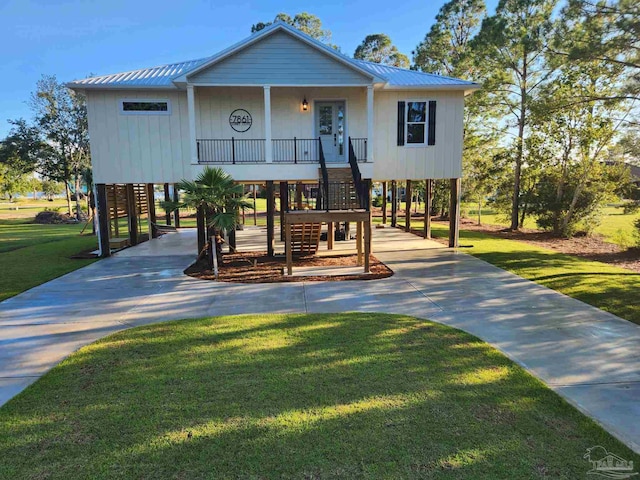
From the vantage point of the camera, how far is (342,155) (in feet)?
40.8

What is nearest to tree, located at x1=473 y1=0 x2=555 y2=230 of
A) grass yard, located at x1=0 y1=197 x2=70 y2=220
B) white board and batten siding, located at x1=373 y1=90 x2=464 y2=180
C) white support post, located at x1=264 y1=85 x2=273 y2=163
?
white board and batten siding, located at x1=373 y1=90 x2=464 y2=180

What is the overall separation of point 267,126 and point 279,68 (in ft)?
5.31

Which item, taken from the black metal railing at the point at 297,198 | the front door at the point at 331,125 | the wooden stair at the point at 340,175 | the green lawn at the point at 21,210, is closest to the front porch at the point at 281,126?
the front door at the point at 331,125

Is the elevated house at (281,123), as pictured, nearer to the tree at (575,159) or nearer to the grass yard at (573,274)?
the grass yard at (573,274)

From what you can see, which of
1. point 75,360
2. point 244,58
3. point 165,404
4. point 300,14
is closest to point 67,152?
point 244,58

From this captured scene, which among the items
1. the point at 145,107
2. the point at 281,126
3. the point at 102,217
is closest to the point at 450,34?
the point at 281,126

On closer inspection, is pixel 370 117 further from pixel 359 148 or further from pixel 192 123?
pixel 192 123

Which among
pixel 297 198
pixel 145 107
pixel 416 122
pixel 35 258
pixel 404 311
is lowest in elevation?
pixel 404 311

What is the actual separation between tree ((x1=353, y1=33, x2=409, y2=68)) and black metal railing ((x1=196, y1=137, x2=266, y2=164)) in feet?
83.5

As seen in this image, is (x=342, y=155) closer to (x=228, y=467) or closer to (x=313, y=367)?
(x=313, y=367)

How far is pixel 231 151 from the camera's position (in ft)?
38.5

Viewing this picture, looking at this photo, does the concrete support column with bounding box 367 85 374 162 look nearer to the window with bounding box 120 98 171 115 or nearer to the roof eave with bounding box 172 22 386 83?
the roof eave with bounding box 172 22 386 83

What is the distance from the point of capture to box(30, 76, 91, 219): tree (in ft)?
75.4

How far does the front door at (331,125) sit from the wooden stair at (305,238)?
2363mm
